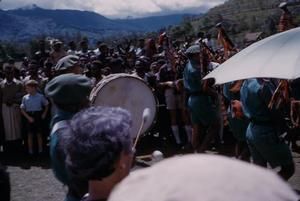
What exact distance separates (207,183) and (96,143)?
1.06 meters

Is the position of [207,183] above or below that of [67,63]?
above

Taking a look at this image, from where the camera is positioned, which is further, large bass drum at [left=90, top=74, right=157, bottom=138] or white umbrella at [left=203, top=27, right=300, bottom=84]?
large bass drum at [left=90, top=74, right=157, bottom=138]

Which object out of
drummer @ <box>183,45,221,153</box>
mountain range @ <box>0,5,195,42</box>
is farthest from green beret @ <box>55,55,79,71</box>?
mountain range @ <box>0,5,195,42</box>

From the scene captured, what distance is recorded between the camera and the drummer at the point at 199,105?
7836mm

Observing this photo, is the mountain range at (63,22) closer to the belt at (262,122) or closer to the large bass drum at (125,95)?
the large bass drum at (125,95)

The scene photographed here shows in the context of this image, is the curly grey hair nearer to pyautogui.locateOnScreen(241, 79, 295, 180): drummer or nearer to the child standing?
pyautogui.locateOnScreen(241, 79, 295, 180): drummer

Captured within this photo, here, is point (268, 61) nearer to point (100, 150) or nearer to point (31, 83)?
point (100, 150)

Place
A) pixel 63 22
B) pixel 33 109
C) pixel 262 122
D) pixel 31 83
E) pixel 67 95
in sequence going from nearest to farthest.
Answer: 1. pixel 67 95
2. pixel 262 122
3. pixel 31 83
4. pixel 33 109
5. pixel 63 22

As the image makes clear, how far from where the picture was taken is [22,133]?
9883 millimetres

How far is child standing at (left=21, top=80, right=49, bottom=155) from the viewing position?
915 centimetres

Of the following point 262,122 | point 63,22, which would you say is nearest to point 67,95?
point 262,122

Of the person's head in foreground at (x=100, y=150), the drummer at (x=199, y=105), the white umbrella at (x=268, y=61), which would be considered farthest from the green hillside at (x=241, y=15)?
the person's head in foreground at (x=100, y=150)

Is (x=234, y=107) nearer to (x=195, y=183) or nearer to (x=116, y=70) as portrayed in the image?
(x=116, y=70)

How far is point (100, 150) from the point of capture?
2094 millimetres
